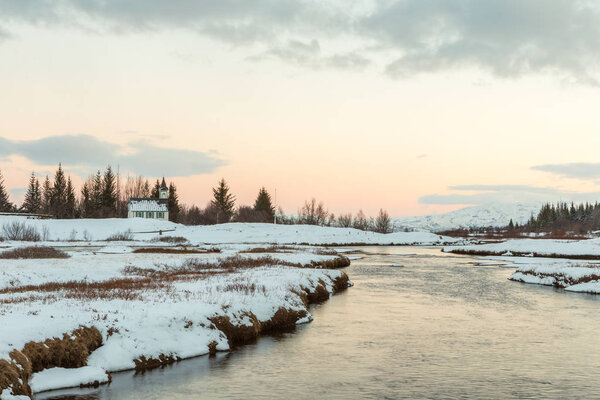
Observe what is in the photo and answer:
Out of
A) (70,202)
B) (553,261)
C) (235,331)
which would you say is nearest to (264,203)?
(70,202)

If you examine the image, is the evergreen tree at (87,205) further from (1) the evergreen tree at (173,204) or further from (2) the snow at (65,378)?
(2) the snow at (65,378)

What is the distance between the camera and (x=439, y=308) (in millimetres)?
25938

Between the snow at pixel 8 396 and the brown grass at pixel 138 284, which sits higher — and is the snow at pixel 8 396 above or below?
below

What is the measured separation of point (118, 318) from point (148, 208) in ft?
409

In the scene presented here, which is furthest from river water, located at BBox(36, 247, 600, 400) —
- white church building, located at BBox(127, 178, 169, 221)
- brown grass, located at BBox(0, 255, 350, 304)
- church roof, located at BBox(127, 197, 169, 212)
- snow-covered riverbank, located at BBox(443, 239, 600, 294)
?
church roof, located at BBox(127, 197, 169, 212)

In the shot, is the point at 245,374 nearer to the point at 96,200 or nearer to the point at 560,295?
the point at 560,295

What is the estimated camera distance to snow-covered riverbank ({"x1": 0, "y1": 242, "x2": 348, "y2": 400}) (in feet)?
44.8

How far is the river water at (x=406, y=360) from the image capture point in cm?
1316

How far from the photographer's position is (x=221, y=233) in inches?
4102

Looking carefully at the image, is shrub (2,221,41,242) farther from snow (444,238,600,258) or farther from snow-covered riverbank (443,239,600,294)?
snow (444,238,600,258)

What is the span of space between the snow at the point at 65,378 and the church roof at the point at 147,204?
12700 cm

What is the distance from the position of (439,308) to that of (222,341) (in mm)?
12566

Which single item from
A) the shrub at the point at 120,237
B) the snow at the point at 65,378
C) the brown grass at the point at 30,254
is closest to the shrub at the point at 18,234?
the shrub at the point at 120,237

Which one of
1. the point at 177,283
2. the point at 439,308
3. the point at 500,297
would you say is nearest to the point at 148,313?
the point at 177,283
